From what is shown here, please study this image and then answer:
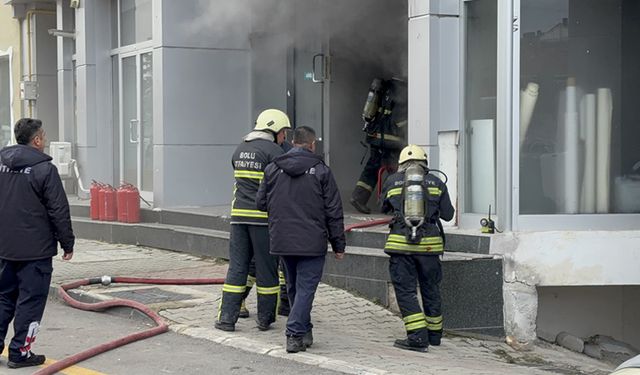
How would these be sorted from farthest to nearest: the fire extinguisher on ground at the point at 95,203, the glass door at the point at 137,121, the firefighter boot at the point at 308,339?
the glass door at the point at 137,121 < the fire extinguisher on ground at the point at 95,203 < the firefighter boot at the point at 308,339

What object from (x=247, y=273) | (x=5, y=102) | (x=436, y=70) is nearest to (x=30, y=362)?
(x=247, y=273)

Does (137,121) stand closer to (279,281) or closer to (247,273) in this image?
(279,281)

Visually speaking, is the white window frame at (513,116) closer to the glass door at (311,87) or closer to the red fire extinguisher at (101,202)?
the glass door at (311,87)

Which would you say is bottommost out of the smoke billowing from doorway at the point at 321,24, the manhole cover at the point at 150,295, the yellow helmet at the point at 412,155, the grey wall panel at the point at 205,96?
the manhole cover at the point at 150,295

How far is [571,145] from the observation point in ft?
31.5

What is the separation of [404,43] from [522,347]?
18.2ft

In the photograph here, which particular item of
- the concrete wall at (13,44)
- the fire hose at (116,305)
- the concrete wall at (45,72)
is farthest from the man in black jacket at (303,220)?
the concrete wall at (13,44)

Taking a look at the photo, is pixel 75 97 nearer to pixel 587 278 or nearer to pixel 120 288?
pixel 120 288

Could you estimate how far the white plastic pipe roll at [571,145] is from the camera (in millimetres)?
9555

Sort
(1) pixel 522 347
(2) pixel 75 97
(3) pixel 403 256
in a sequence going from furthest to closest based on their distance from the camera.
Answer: (2) pixel 75 97, (1) pixel 522 347, (3) pixel 403 256

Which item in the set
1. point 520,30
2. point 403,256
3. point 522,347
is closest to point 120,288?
point 403,256

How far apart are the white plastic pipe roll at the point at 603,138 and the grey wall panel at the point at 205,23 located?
588 centimetres

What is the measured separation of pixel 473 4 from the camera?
988 cm

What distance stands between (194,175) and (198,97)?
3.66 ft
